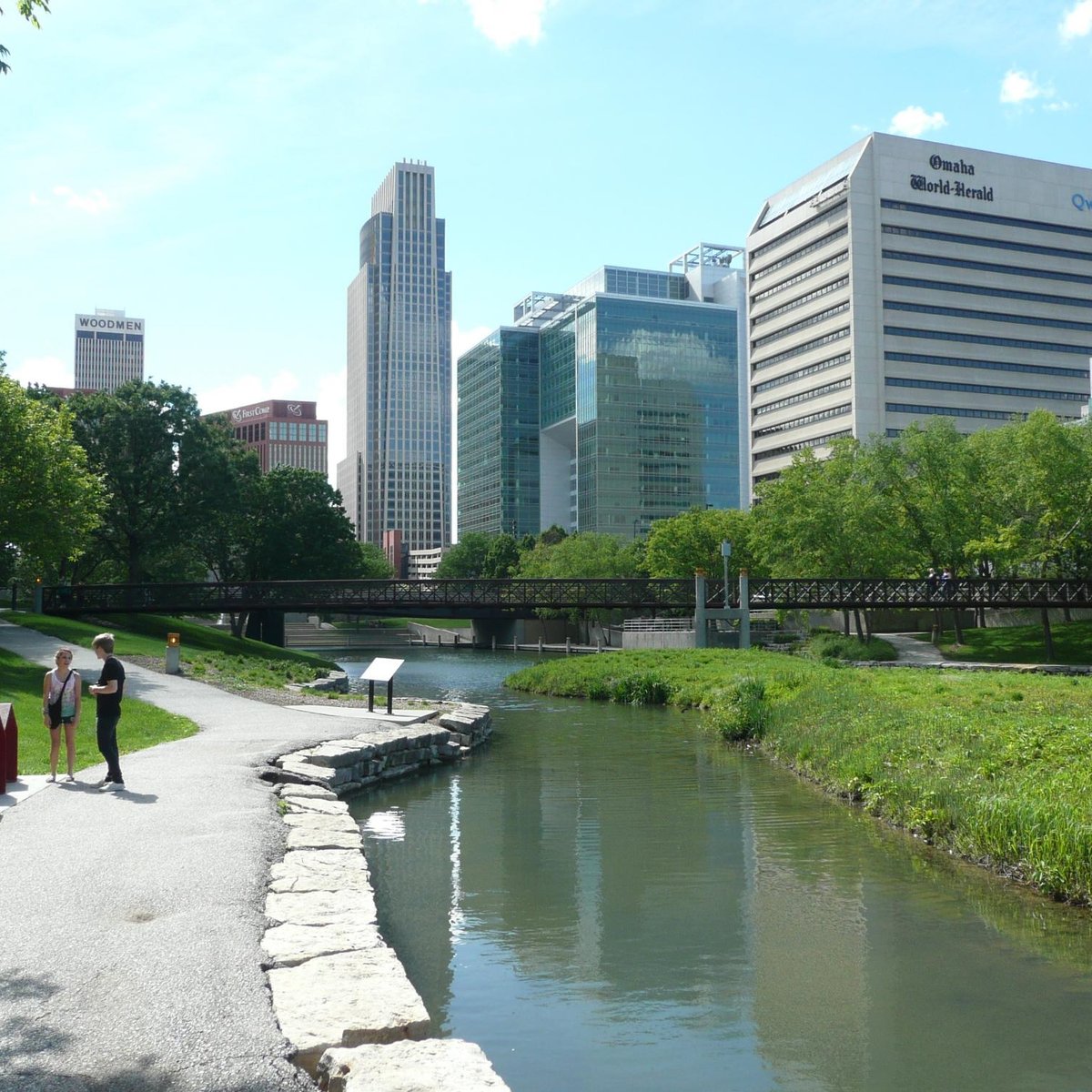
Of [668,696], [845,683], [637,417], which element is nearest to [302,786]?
[845,683]

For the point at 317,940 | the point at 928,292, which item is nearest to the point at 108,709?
the point at 317,940

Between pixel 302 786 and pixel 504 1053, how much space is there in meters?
8.65

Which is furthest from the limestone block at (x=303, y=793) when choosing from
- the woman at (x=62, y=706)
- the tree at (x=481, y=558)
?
the tree at (x=481, y=558)

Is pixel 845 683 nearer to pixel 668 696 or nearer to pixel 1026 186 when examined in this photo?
pixel 668 696

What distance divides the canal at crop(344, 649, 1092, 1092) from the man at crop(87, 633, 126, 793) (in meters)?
3.56

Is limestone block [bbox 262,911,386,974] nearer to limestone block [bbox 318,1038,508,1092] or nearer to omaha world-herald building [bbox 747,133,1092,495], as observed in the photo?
limestone block [bbox 318,1038,508,1092]

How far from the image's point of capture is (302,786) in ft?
52.6

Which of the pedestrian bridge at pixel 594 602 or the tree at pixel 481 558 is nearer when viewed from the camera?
the pedestrian bridge at pixel 594 602

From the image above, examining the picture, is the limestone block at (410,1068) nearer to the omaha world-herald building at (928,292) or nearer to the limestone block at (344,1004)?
the limestone block at (344,1004)

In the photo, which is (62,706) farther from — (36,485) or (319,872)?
(36,485)

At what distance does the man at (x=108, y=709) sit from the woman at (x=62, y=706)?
34 cm

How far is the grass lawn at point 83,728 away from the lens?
673 inches

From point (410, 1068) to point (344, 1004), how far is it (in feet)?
3.90

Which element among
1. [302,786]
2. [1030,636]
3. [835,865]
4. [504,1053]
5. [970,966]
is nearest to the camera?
[504,1053]
